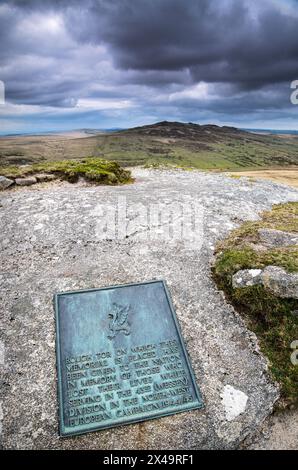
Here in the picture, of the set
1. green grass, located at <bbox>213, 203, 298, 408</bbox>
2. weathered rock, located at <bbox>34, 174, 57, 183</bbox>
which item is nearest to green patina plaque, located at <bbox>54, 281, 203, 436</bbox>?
green grass, located at <bbox>213, 203, 298, 408</bbox>

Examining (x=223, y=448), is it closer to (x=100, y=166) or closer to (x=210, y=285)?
(x=210, y=285)

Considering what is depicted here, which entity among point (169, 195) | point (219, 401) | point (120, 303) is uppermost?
point (169, 195)

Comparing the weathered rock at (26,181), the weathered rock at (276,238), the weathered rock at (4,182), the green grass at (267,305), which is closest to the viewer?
the green grass at (267,305)

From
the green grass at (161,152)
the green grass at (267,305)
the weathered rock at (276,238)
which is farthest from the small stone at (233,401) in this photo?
the green grass at (161,152)

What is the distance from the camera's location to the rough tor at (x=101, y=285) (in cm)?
424

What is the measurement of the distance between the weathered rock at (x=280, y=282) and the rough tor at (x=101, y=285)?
2.50 ft

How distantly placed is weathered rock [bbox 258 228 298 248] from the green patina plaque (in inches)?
99.8

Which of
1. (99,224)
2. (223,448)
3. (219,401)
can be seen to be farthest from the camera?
(99,224)

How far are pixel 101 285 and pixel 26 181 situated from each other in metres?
6.35

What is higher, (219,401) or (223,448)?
(219,401)

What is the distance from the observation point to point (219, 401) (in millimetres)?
4559

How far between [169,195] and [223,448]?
22.3 ft

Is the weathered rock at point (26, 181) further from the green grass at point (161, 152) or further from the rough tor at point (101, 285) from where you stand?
the green grass at point (161, 152)
